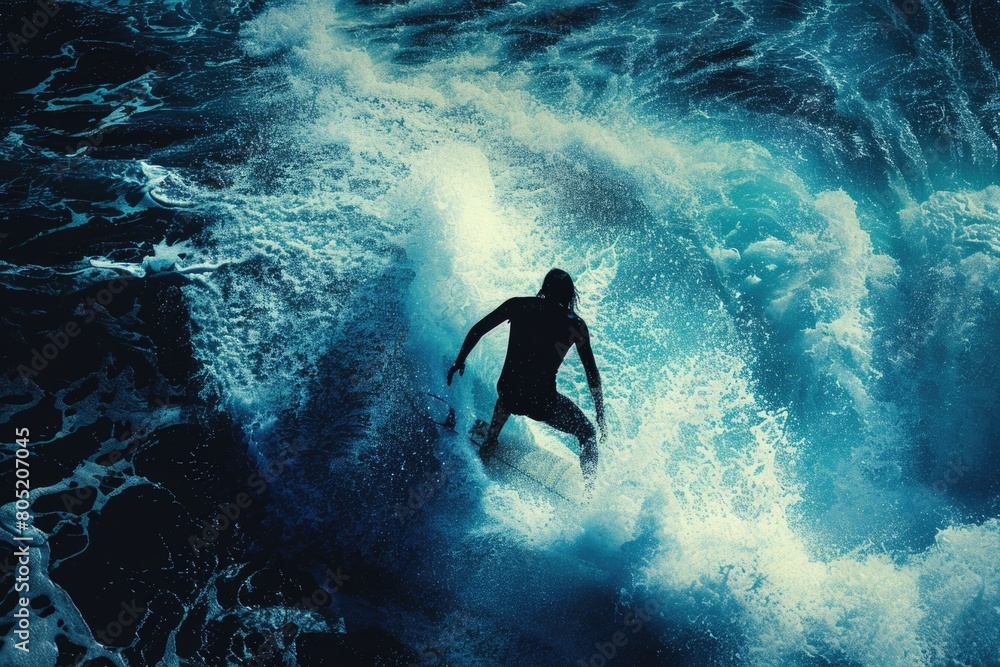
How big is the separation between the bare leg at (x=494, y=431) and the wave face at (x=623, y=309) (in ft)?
0.97

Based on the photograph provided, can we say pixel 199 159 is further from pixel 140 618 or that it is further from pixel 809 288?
pixel 809 288

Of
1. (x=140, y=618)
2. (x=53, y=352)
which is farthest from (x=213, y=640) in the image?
(x=53, y=352)

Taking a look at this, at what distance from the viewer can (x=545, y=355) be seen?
13.7 feet

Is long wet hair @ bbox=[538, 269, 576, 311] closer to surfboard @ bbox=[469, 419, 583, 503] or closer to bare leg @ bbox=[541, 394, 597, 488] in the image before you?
bare leg @ bbox=[541, 394, 597, 488]

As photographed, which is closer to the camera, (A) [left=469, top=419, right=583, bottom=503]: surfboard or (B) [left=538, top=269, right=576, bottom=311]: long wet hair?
(B) [left=538, top=269, right=576, bottom=311]: long wet hair

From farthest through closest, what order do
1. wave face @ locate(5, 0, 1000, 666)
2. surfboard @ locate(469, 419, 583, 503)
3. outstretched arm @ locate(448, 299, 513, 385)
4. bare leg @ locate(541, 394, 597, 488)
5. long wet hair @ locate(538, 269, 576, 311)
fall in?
surfboard @ locate(469, 419, 583, 503)
bare leg @ locate(541, 394, 597, 488)
wave face @ locate(5, 0, 1000, 666)
outstretched arm @ locate(448, 299, 513, 385)
long wet hair @ locate(538, 269, 576, 311)

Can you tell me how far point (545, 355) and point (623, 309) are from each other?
2441 mm

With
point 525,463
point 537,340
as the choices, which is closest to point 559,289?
point 537,340

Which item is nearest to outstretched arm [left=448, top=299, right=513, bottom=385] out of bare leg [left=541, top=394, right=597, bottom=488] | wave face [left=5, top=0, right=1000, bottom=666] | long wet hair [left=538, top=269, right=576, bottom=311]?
long wet hair [left=538, top=269, right=576, bottom=311]

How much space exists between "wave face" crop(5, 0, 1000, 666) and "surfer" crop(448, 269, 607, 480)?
2.54 feet

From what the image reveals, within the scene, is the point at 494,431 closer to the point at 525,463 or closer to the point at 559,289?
the point at 525,463

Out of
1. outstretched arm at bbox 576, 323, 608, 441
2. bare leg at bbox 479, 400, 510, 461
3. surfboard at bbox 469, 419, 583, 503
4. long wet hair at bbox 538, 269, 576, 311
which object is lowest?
surfboard at bbox 469, 419, 583, 503

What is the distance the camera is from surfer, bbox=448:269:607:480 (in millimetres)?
4074

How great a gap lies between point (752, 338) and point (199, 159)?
295 inches
